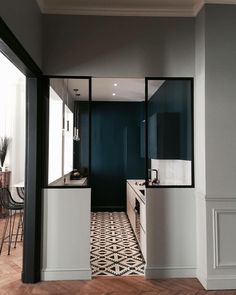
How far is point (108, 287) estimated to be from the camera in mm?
3098

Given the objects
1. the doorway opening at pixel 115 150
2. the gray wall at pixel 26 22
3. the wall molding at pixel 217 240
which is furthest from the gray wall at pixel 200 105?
the doorway opening at pixel 115 150

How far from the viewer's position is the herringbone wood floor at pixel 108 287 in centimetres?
297

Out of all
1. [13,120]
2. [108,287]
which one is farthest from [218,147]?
[13,120]

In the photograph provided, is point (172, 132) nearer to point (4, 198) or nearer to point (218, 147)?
point (218, 147)

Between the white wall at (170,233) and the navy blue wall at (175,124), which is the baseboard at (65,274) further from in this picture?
the navy blue wall at (175,124)

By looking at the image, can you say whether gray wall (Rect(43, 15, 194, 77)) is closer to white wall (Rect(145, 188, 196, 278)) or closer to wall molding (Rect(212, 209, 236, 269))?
white wall (Rect(145, 188, 196, 278))

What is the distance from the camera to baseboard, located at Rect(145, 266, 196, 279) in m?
3.30

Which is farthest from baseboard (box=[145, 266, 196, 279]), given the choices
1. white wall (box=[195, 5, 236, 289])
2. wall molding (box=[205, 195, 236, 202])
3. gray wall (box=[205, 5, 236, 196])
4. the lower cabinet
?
gray wall (box=[205, 5, 236, 196])

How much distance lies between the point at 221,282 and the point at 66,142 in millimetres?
2350

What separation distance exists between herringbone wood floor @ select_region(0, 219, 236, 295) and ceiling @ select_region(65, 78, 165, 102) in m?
2.30

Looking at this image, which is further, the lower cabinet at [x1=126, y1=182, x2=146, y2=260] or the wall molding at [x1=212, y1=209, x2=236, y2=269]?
the lower cabinet at [x1=126, y1=182, x2=146, y2=260]

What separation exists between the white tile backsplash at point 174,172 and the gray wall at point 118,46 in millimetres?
1125

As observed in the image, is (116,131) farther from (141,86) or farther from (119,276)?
(119,276)

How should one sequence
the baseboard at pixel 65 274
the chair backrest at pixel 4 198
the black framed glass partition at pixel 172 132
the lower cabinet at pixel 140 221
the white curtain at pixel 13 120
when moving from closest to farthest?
the baseboard at pixel 65 274 < the black framed glass partition at pixel 172 132 < the lower cabinet at pixel 140 221 < the chair backrest at pixel 4 198 < the white curtain at pixel 13 120
